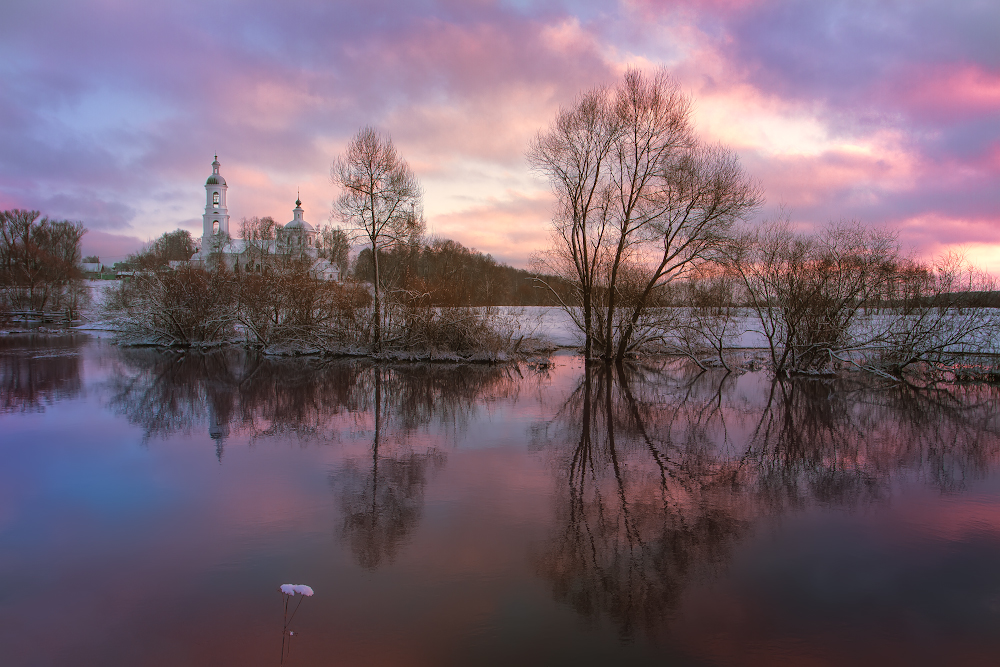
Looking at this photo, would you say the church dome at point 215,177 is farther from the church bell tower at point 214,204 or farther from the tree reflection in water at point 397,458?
the tree reflection in water at point 397,458

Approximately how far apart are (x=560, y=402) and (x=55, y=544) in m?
9.65

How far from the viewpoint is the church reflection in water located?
521 centimetres

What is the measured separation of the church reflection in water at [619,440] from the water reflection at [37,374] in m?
0.13

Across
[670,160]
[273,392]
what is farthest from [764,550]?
[670,160]

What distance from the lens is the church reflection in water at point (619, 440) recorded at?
5.21 meters

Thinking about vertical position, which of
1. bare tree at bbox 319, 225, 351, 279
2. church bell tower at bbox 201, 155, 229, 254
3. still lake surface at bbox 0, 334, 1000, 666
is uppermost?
church bell tower at bbox 201, 155, 229, 254

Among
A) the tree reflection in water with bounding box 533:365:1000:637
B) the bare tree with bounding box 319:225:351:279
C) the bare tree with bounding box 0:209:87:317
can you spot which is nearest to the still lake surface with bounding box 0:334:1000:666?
the tree reflection in water with bounding box 533:365:1000:637

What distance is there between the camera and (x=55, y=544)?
17.5ft

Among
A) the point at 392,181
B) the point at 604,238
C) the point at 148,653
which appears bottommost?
the point at 148,653

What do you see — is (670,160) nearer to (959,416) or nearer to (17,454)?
(959,416)

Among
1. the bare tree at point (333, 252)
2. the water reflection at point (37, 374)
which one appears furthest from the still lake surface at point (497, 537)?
the bare tree at point (333, 252)

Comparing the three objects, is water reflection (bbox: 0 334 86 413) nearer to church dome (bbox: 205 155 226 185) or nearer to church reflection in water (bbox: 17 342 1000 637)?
church reflection in water (bbox: 17 342 1000 637)

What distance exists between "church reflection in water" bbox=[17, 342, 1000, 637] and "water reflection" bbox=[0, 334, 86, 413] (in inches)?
5.1

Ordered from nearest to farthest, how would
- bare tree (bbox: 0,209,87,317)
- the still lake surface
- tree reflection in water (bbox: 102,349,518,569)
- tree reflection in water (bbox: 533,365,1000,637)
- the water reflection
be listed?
the still lake surface < tree reflection in water (bbox: 533,365,1000,637) < tree reflection in water (bbox: 102,349,518,569) < the water reflection < bare tree (bbox: 0,209,87,317)
